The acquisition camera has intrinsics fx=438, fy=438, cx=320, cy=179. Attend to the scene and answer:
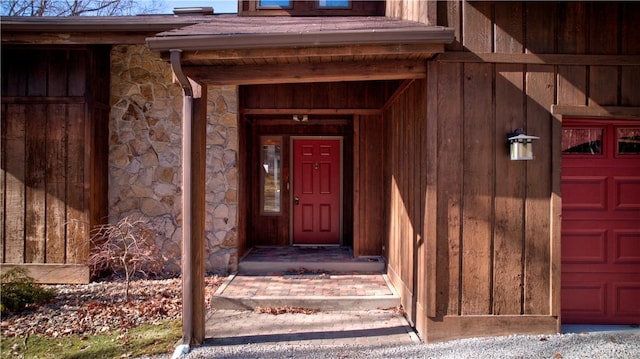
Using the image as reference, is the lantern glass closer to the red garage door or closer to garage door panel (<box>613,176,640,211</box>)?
the red garage door

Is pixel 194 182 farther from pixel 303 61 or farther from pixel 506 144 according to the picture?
pixel 506 144

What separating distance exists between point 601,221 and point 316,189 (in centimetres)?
475

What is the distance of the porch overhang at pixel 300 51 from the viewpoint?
Answer: 144 inches

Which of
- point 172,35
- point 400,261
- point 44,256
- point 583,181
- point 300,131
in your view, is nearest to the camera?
point 172,35

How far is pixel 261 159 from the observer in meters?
8.16

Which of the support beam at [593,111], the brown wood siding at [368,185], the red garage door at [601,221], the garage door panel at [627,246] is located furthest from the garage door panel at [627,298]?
the brown wood siding at [368,185]

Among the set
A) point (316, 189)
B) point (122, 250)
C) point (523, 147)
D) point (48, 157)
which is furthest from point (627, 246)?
point (48, 157)

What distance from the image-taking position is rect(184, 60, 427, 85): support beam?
13.3 ft

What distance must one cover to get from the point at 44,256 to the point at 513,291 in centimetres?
598

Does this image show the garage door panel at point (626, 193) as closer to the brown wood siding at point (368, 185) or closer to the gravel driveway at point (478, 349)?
the gravel driveway at point (478, 349)

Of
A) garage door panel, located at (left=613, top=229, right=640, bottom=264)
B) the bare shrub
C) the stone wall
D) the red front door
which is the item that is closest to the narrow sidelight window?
the red front door

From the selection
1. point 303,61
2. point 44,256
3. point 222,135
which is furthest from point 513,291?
point 44,256

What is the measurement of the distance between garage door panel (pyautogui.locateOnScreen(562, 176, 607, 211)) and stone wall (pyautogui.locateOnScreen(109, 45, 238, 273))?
426cm

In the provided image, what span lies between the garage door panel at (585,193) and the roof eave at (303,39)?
6.59ft
